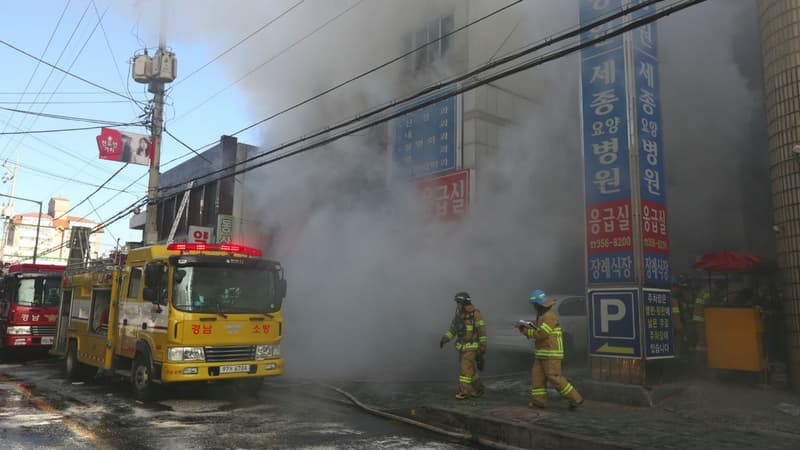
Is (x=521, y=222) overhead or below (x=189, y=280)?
overhead

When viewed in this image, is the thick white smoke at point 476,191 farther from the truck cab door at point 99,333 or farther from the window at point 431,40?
the truck cab door at point 99,333

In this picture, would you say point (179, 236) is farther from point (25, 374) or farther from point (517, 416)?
point (517, 416)

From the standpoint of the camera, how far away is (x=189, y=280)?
676cm

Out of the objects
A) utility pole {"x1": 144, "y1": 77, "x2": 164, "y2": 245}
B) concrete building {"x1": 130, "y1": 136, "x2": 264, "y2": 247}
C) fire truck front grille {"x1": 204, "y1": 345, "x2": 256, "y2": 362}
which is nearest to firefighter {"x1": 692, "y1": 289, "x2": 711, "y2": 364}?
fire truck front grille {"x1": 204, "y1": 345, "x2": 256, "y2": 362}

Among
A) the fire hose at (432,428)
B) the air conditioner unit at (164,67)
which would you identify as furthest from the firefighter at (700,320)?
the air conditioner unit at (164,67)

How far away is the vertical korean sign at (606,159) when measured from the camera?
649 cm

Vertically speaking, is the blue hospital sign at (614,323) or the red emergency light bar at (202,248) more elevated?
the red emergency light bar at (202,248)

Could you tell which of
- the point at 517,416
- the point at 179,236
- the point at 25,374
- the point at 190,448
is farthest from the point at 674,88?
the point at 179,236

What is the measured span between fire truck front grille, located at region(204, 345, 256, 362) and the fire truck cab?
7.26 metres

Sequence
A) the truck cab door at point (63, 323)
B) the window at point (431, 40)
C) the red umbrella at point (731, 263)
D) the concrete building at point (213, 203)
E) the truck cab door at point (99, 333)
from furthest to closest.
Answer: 1. the concrete building at point (213, 203)
2. the window at point (431, 40)
3. the truck cab door at point (63, 323)
4. the truck cab door at point (99, 333)
5. the red umbrella at point (731, 263)

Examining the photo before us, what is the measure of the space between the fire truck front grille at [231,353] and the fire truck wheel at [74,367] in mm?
3565

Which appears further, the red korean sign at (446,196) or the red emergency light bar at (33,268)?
the red emergency light bar at (33,268)

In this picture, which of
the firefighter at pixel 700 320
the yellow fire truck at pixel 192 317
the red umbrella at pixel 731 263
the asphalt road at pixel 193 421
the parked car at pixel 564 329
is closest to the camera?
the asphalt road at pixel 193 421

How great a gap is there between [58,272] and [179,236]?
24.0 feet
